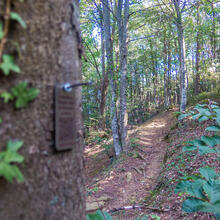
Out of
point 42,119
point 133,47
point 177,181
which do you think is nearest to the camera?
point 42,119

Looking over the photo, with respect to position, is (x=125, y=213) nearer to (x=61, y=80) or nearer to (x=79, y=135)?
(x=79, y=135)

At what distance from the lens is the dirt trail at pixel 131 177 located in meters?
5.31

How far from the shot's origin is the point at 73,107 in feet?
3.06

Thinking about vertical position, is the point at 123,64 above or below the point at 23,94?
above

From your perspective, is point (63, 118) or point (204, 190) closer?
point (63, 118)

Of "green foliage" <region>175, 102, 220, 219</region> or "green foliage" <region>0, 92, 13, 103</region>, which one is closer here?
"green foliage" <region>0, 92, 13, 103</region>

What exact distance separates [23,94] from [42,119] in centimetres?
13

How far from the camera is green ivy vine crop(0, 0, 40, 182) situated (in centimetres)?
63

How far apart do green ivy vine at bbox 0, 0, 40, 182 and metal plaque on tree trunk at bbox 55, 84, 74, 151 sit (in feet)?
0.44

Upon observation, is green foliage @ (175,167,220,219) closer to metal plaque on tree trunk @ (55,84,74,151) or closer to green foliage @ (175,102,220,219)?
green foliage @ (175,102,220,219)

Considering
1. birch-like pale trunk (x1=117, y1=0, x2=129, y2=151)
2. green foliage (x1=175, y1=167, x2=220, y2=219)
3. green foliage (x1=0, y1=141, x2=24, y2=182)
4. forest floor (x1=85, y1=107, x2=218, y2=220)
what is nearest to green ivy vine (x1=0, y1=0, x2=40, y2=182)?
green foliage (x1=0, y1=141, x2=24, y2=182)

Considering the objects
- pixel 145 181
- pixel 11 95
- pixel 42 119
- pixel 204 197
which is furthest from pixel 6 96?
pixel 145 181

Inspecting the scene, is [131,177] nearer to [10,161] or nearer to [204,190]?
[204,190]

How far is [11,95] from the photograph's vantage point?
0.68 m
